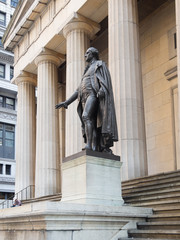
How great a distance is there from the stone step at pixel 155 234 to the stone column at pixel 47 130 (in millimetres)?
15340

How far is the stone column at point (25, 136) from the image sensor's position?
2827 cm

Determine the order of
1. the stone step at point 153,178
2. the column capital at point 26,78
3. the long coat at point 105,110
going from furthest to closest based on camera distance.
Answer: the column capital at point 26,78 < the stone step at point 153,178 < the long coat at point 105,110

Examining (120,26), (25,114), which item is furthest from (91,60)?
(25,114)

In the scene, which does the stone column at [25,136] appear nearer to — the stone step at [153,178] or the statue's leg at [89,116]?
the stone step at [153,178]

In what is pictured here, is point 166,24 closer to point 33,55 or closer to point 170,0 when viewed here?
point 170,0

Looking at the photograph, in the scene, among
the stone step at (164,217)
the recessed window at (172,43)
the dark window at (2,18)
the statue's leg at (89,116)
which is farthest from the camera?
the dark window at (2,18)

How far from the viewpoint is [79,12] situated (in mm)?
22094

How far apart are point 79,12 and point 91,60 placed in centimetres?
1148

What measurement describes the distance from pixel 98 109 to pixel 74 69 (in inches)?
439

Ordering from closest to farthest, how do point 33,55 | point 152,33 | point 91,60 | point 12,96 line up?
1. point 91,60
2. point 152,33
3. point 33,55
4. point 12,96

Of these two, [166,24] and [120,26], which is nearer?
[120,26]

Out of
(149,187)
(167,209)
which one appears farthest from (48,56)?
(167,209)

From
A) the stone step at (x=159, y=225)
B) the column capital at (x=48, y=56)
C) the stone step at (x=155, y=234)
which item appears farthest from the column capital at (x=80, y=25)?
the stone step at (x=155, y=234)

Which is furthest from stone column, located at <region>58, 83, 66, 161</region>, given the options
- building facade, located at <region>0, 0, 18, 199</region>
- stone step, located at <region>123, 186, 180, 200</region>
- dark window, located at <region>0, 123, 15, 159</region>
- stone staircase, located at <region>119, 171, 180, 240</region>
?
dark window, located at <region>0, 123, 15, 159</region>
